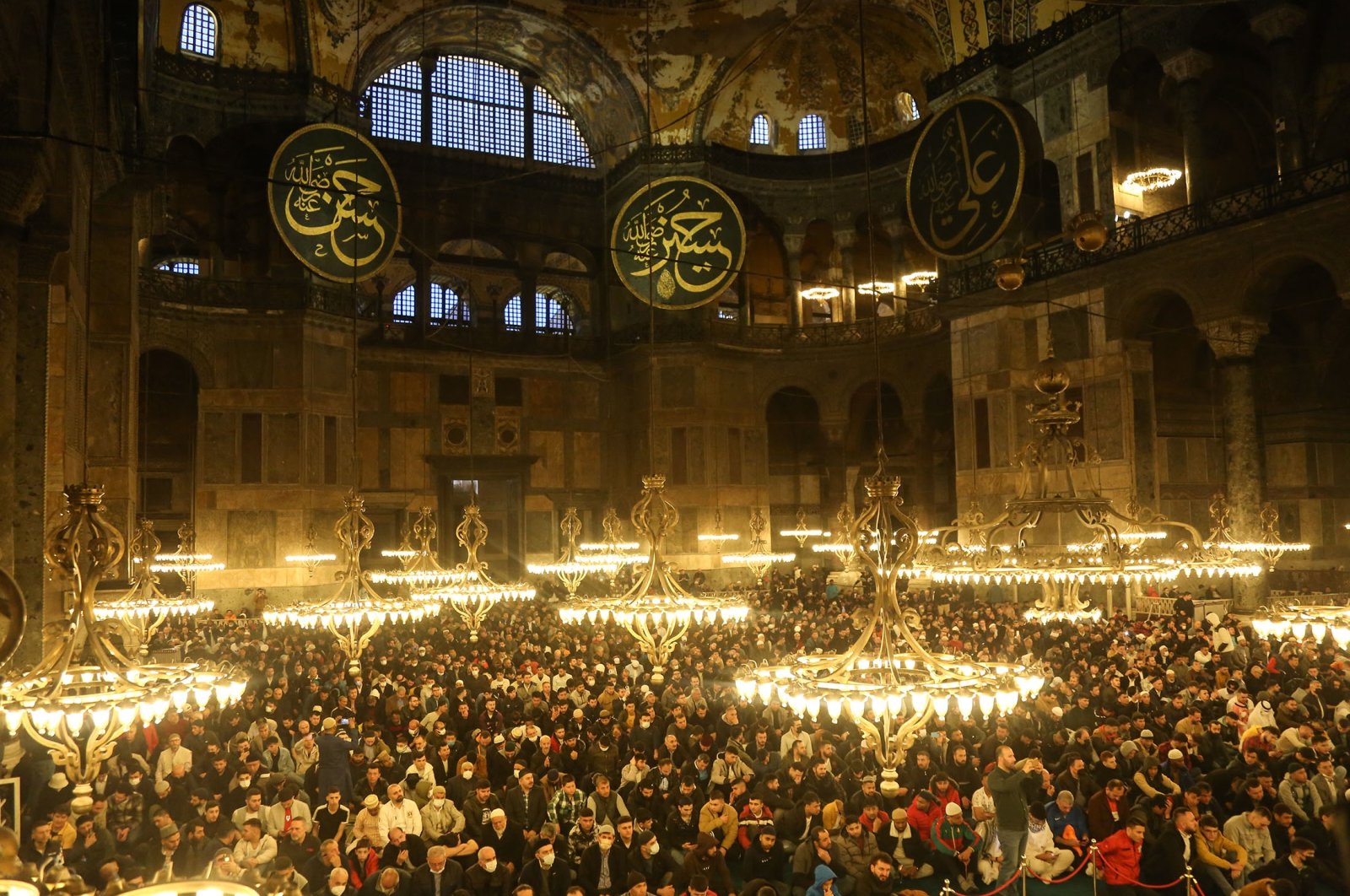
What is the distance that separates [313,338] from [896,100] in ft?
38.6

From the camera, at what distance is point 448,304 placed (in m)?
20.2

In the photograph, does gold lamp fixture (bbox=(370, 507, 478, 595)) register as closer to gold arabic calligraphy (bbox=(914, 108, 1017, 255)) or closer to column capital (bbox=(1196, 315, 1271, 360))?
gold arabic calligraphy (bbox=(914, 108, 1017, 255))

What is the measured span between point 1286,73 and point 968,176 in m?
7.27

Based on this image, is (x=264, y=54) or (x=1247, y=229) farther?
(x=264, y=54)

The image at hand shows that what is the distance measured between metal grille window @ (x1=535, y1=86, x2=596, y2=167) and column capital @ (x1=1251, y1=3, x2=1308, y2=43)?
1195 cm

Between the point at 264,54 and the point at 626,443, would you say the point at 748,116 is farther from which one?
the point at 264,54

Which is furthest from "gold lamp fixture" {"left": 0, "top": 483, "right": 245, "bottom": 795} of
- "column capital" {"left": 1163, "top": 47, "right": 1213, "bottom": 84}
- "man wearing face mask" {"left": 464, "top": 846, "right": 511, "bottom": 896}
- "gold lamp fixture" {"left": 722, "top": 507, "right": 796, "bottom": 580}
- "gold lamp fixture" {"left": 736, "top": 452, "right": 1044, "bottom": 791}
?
"column capital" {"left": 1163, "top": 47, "right": 1213, "bottom": 84}

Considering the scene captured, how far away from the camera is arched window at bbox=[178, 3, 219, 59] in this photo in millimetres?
15945

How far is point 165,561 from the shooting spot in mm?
12234

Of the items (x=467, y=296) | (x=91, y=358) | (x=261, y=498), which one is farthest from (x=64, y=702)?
(x=467, y=296)

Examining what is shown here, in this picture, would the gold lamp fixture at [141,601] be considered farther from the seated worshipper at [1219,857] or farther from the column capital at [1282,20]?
the column capital at [1282,20]

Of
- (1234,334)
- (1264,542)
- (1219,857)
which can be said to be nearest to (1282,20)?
(1234,334)

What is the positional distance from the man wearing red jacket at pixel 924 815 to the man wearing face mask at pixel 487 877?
7.87 ft

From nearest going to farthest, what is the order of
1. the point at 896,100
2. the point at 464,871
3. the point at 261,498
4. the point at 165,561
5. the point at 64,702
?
the point at 64,702, the point at 464,871, the point at 165,561, the point at 261,498, the point at 896,100
